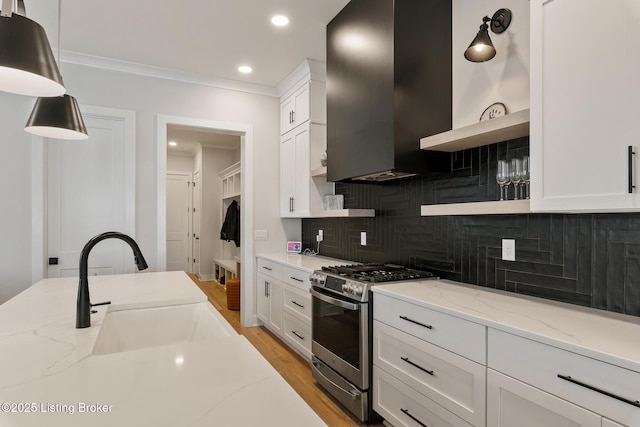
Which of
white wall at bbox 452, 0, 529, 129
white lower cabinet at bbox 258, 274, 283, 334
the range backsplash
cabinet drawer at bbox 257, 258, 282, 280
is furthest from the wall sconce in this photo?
white lower cabinet at bbox 258, 274, 283, 334

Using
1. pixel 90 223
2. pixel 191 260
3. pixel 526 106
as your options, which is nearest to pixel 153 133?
pixel 90 223

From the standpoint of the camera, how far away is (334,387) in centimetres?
244

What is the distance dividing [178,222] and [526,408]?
729cm

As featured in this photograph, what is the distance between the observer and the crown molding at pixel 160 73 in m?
3.37

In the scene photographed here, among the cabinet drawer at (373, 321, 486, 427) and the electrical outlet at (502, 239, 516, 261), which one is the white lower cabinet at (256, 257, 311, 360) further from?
the electrical outlet at (502, 239, 516, 261)

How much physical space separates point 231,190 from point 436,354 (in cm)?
537

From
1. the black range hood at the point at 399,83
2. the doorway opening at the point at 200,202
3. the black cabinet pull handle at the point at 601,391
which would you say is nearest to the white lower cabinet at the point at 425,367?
the black cabinet pull handle at the point at 601,391

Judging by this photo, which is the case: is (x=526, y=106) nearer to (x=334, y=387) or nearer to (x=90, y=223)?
(x=334, y=387)

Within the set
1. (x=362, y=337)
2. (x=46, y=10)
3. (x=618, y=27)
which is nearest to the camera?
(x=618, y=27)

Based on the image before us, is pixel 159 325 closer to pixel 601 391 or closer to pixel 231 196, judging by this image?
pixel 601 391

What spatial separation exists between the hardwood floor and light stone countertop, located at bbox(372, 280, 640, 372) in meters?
0.90

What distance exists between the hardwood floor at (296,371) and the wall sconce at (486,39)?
7.43 feet

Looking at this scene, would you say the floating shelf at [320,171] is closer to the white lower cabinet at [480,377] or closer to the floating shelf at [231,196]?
the white lower cabinet at [480,377]

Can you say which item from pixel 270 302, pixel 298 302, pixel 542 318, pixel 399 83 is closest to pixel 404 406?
pixel 542 318
